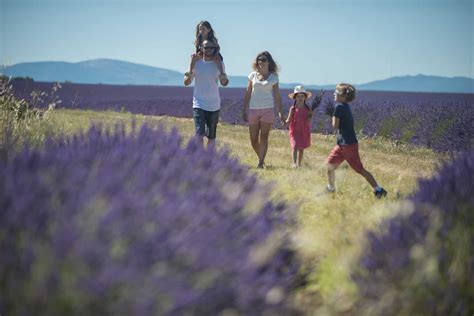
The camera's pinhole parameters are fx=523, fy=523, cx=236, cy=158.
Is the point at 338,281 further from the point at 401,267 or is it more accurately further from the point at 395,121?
the point at 395,121

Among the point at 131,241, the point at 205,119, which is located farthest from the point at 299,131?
the point at 131,241

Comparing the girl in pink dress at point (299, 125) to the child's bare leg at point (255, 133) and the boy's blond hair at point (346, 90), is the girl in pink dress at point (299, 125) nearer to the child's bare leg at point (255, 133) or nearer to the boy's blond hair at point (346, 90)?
the child's bare leg at point (255, 133)

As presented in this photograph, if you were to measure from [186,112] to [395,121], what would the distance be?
919 centimetres

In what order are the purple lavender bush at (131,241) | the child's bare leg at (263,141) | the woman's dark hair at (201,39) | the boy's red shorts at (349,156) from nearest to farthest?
the purple lavender bush at (131,241) → the boy's red shorts at (349,156) → the woman's dark hair at (201,39) → the child's bare leg at (263,141)

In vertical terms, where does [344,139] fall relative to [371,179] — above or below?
above

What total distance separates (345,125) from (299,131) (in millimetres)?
2216

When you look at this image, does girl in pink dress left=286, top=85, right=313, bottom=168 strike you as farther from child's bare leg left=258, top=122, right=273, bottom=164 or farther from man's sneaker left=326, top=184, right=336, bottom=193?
man's sneaker left=326, top=184, right=336, bottom=193

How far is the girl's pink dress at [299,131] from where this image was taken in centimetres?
823

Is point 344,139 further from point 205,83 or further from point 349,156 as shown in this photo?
point 205,83

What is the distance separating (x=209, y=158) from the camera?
123 inches

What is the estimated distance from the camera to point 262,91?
7961 millimetres

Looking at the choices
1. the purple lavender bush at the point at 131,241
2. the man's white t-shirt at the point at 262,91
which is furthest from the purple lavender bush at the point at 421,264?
the man's white t-shirt at the point at 262,91

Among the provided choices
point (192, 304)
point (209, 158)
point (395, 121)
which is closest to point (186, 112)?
point (395, 121)

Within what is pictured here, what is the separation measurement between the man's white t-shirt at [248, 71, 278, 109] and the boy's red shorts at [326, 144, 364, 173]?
2.15 m
